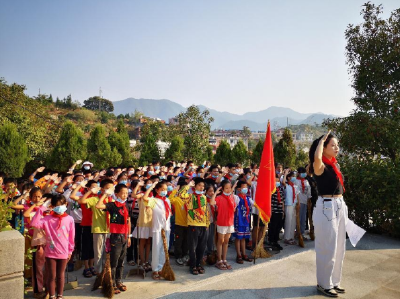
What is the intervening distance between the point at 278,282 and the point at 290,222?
3.45 meters

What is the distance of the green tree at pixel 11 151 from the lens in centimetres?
1806

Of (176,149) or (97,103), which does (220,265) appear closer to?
(176,149)

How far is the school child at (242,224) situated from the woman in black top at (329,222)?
2.26 metres

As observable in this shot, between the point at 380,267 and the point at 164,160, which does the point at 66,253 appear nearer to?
the point at 380,267

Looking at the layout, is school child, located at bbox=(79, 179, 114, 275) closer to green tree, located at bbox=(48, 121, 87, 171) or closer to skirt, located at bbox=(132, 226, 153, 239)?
skirt, located at bbox=(132, 226, 153, 239)

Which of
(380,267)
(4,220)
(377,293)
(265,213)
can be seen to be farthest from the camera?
(265,213)

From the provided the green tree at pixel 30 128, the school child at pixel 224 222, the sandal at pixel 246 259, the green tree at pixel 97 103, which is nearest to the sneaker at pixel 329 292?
the school child at pixel 224 222

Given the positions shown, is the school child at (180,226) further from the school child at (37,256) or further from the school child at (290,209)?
the school child at (290,209)

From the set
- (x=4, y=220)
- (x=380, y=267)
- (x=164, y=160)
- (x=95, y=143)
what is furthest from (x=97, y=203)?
(x=164, y=160)

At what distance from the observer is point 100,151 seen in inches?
826

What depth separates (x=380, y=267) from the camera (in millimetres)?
5609

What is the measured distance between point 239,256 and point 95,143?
16623 millimetres

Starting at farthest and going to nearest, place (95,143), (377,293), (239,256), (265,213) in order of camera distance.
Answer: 1. (95,143)
2. (239,256)
3. (265,213)
4. (377,293)

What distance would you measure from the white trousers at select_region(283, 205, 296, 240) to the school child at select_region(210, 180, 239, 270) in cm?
236
